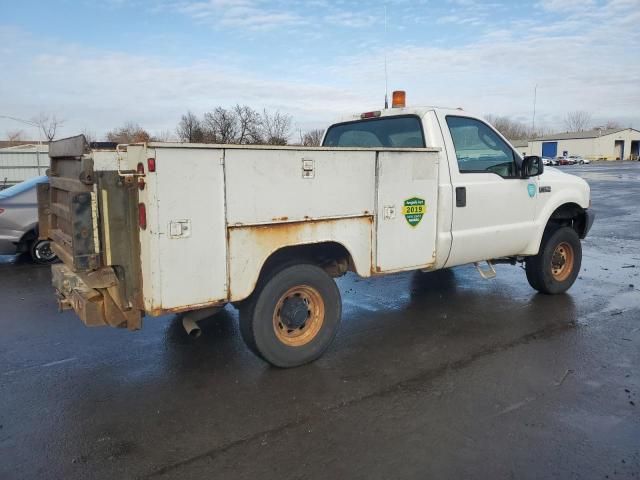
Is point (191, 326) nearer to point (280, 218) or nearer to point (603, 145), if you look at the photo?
point (280, 218)

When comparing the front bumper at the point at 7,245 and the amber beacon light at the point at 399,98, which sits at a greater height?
the amber beacon light at the point at 399,98

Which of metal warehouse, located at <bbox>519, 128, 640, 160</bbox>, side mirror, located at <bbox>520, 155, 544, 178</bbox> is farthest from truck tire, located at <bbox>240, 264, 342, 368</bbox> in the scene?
metal warehouse, located at <bbox>519, 128, 640, 160</bbox>

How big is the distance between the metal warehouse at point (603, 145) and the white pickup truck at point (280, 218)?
285 feet

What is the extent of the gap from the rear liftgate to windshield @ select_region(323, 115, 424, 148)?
2972mm

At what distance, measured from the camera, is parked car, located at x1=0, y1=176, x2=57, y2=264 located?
8805mm

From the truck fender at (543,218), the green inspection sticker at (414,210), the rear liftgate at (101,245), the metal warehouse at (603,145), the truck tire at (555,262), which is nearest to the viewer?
the rear liftgate at (101,245)

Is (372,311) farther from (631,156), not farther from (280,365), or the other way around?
(631,156)

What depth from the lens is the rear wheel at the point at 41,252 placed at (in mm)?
9023

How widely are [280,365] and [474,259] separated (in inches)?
99.8

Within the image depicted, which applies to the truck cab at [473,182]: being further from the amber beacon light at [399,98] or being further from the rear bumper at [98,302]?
the rear bumper at [98,302]

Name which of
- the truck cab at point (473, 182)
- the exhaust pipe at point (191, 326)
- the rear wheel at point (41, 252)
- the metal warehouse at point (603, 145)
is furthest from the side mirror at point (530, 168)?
the metal warehouse at point (603, 145)

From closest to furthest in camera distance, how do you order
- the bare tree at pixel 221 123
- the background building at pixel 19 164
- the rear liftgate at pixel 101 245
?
the rear liftgate at pixel 101 245 → the background building at pixel 19 164 → the bare tree at pixel 221 123

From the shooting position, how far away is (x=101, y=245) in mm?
3684

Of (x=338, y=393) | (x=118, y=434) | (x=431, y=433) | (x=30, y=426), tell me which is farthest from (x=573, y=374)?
(x=30, y=426)
